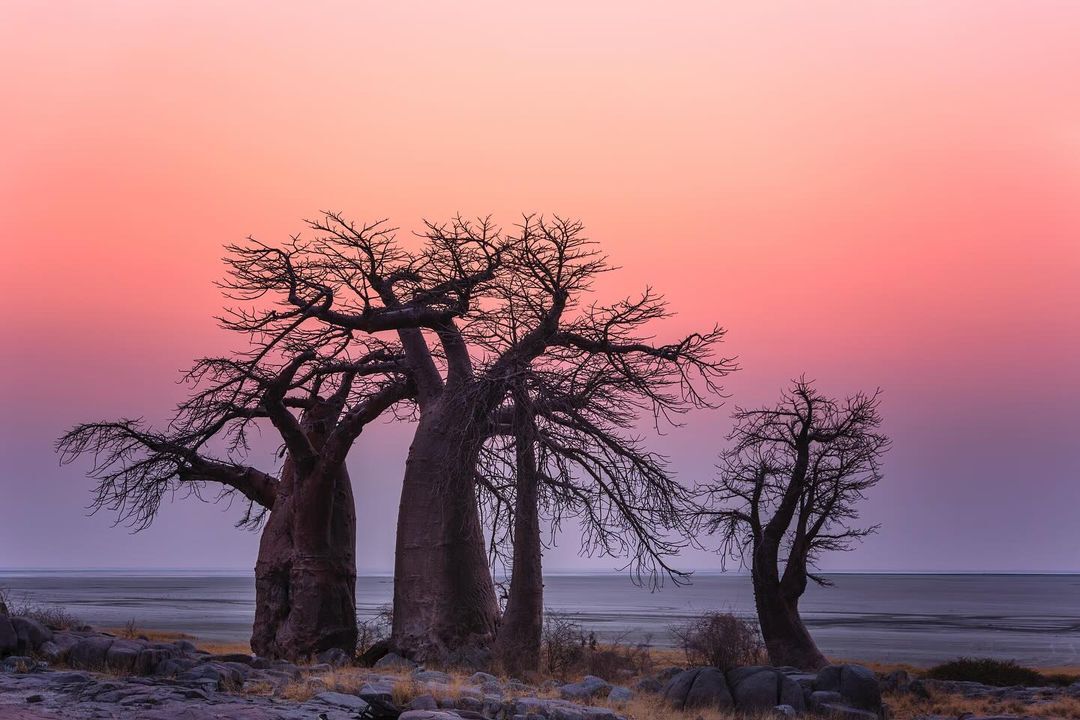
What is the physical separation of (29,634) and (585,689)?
765 centimetres

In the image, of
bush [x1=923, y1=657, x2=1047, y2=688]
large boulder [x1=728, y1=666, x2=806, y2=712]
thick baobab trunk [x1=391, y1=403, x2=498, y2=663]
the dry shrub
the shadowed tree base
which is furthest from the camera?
bush [x1=923, y1=657, x2=1047, y2=688]

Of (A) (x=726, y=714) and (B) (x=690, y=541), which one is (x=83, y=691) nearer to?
(A) (x=726, y=714)

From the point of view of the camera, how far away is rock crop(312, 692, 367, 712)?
502 inches

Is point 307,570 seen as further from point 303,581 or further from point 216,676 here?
point 216,676

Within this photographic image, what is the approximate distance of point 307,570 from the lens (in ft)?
67.5

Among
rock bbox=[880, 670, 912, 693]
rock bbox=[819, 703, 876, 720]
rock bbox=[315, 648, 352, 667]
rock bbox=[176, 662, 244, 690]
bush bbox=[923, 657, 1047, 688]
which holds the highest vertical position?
rock bbox=[176, 662, 244, 690]

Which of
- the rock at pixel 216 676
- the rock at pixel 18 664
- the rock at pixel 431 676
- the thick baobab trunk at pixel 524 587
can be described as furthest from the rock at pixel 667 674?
the rock at pixel 18 664

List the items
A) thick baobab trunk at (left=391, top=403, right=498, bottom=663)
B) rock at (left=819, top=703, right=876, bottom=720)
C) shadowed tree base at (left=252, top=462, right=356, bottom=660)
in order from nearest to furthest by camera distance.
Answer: rock at (left=819, top=703, right=876, bottom=720) < thick baobab trunk at (left=391, top=403, right=498, bottom=663) < shadowed tree base at (left=252, top=462, right=356, bottom=660)

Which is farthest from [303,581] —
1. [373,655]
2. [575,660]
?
[575,660]

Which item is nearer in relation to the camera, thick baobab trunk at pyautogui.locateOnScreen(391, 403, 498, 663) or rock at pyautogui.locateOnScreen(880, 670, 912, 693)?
thick baobab trunk at pyautogui.locateOnScreen(391, 403, 498, 663)

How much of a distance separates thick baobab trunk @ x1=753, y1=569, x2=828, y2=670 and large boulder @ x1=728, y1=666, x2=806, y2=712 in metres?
5.79

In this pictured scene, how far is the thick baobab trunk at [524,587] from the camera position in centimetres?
1783

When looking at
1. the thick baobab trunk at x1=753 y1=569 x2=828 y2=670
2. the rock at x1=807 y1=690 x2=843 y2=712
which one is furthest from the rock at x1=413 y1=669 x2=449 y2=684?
the thick baobab trunk at x1=753 y1=569 x2=828 y2=670

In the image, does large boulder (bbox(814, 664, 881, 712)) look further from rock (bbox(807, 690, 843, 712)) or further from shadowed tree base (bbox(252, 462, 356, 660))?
shadowed tree base (bbox(252, 462, 356, 660))
